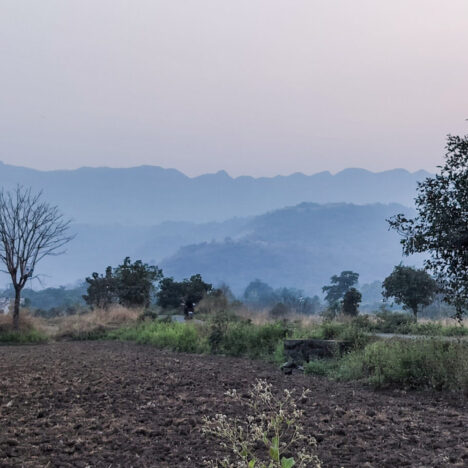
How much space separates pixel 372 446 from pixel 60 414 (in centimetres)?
365

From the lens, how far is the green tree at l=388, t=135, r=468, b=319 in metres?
7.65

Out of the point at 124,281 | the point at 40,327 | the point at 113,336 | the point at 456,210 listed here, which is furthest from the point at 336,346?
the point at 124,281

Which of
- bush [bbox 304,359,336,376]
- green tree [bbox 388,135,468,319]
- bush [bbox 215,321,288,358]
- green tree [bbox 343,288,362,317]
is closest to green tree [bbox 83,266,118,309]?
green tree [bbox 343,288,362,317]

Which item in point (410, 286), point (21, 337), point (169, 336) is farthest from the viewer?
point (410, 286)

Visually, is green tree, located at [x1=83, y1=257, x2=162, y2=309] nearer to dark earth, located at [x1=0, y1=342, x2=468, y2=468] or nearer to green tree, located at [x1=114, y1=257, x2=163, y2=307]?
green tree, located at [x1=114, y1=257, x2=163, y2=307]

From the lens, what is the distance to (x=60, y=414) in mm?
6254

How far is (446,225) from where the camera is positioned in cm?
761

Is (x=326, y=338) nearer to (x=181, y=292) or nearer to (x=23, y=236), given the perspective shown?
(x=23, y=236)

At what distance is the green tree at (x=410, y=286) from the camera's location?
19156 millimetres

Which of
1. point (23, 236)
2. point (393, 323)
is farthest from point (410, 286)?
point (23, 236)

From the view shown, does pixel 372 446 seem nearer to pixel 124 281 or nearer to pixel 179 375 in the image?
pixel 179 375

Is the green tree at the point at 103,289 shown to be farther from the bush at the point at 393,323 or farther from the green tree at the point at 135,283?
the bush at the point at 393,323

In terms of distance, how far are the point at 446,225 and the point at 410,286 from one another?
483 inches

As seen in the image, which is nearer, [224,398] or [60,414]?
[60,414]
